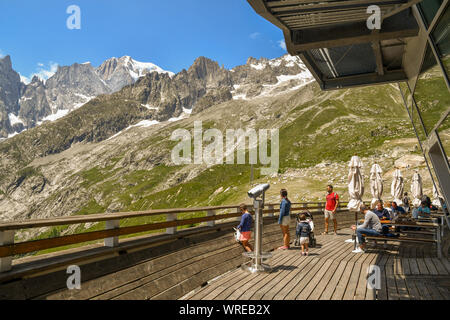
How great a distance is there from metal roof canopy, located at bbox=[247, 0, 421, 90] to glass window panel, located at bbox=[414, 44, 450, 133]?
0.81 metres

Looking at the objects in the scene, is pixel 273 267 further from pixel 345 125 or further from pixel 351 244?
pixel 345 125

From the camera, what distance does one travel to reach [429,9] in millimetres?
4895

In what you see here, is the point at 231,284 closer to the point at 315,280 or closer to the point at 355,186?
the point at 315,280

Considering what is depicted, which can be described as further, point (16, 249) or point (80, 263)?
point (80, 263)

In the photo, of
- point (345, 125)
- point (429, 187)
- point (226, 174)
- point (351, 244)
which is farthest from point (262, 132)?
point (351, 244)

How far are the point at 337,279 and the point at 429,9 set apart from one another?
5.83 metres

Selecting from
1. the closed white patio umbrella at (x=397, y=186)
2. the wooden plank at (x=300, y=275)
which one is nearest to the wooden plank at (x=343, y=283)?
the wooden plank at (x=300, y=275)

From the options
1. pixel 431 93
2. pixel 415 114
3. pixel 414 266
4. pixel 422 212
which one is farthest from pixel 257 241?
pixel 422 212

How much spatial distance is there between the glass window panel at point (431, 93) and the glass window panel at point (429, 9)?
0.65 metres

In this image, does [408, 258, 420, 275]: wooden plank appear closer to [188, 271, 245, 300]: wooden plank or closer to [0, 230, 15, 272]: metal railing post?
[188, 271, 245, 300]: wooden plank

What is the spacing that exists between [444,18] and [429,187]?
32.8 m

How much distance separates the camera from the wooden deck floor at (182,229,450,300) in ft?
19.7
